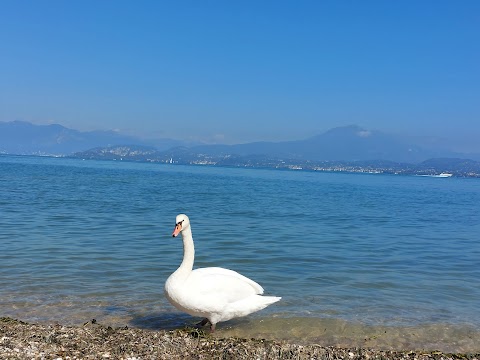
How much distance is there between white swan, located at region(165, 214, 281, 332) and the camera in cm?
823

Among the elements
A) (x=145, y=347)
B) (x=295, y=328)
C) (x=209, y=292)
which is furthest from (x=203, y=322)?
(x=145, y=347)

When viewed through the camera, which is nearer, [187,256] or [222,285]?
[222,285]

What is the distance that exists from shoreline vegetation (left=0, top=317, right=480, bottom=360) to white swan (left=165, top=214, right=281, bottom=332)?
0.57 meters

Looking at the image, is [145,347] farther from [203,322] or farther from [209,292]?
[203,322]

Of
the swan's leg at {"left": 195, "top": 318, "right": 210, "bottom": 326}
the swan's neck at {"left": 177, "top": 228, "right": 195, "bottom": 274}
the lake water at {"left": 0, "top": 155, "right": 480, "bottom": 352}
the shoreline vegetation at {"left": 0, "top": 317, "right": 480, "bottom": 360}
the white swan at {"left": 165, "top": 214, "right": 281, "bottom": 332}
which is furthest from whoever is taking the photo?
the lake water at {"left": 0, "top": 155, "right": 480, "bottom": 352}

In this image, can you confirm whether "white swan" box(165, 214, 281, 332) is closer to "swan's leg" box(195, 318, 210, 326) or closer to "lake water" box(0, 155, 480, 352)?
"swan's leg" box(195, 318, 210, 326)

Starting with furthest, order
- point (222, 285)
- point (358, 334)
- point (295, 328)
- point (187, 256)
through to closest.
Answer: point (295, 328), point (358, 334), point (187, 256), point (222, 285)

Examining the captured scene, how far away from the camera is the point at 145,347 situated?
6.95 m

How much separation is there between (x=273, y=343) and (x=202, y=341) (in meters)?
1.02

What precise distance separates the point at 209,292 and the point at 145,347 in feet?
5.49

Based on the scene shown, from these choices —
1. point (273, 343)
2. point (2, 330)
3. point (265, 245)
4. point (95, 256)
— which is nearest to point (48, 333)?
point (2, 330)

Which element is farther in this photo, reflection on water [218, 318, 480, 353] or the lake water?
the lake water

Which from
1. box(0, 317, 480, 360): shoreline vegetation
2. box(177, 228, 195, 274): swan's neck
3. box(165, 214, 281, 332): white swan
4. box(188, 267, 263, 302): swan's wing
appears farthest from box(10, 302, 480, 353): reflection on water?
box(177, 228, 195, 274): swan's neck

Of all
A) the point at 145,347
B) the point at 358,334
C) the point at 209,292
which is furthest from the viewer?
the point at 358,334
